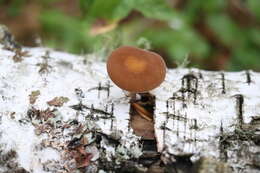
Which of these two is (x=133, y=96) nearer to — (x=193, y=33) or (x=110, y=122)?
(x=110, y=122)

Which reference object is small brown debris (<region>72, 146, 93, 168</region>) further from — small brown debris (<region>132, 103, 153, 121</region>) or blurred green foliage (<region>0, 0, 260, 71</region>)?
blurred green foliage (<region>0, 0, 260, 71</region>)

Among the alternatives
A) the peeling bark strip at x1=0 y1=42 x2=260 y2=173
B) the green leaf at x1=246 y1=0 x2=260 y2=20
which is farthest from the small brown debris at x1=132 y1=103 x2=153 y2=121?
the green leaf at x1=246 y1=0 x2=260 y2=20

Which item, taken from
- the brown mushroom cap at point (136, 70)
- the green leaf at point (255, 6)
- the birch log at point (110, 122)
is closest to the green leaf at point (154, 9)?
the birch log at point (110, 122)

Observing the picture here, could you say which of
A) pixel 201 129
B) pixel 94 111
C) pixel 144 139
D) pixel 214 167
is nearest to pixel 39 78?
pixel 94 111

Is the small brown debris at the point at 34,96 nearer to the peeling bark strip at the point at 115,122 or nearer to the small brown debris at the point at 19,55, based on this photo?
the peeling bark strip at the point at 115,122

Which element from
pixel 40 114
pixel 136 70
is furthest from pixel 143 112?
pixel 40 114
